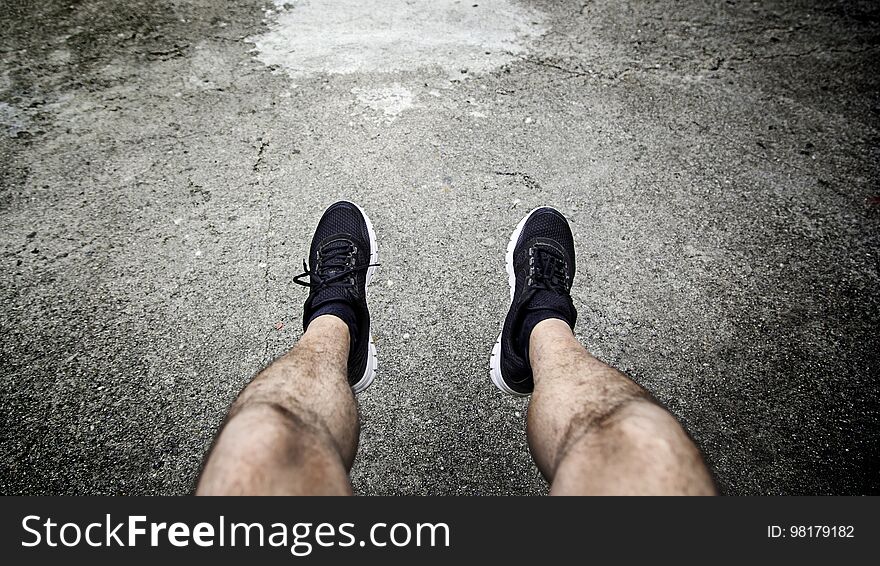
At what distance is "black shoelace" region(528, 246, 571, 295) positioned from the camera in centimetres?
185

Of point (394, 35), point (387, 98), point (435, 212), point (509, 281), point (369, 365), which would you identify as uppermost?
point (394, 35)

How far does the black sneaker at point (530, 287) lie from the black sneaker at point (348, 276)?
0.52m

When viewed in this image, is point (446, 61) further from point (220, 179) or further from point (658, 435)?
point (658, 435)

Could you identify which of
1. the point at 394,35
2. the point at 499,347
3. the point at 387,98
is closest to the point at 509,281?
the point at 499,347

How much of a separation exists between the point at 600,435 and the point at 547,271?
0.83 meters

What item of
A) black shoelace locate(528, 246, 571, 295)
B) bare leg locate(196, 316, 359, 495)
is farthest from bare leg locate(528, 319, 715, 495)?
bare leg locate(196, 316, 359, 495)

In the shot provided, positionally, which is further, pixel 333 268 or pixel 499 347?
pixel 333 268

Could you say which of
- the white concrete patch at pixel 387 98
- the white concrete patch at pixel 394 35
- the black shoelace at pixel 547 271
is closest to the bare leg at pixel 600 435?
the black shoelace at pixel 547 271

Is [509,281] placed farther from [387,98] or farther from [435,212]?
[387,98]

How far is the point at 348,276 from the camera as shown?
1868 mm

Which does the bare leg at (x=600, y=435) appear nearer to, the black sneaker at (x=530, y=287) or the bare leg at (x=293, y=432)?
the black sneaker at (x=530, y=287)

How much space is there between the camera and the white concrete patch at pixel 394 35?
2766 millimetres

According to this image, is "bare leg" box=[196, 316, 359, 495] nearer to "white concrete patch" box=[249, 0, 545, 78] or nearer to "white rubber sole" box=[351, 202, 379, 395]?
"white rubber sole" box=[351, 202, 379, 395]

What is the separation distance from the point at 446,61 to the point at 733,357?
7.44 ft
